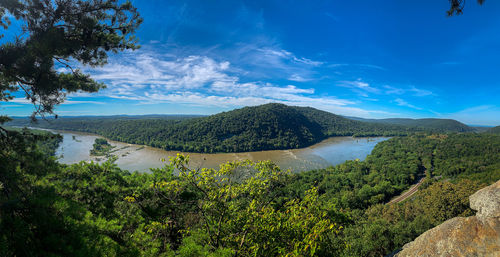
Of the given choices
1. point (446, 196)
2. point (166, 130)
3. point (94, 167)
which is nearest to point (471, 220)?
point (94, 167)

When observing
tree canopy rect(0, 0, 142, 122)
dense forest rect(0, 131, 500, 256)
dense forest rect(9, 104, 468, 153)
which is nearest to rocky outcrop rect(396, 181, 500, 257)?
dense forest rect(0, 131, 500, 256)

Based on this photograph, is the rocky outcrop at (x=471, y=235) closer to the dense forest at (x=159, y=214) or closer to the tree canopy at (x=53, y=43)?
the dense forest at (x=159, y=214)

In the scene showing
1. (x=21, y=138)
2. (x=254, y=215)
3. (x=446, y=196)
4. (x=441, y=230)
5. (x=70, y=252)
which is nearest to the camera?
(x=70, y=252)

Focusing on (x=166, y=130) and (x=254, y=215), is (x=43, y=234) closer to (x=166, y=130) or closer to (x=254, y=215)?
(x=254, y=215)

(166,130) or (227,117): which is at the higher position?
(227,117)

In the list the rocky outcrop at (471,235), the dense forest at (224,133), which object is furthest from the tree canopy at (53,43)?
the dense forest at (224,133)

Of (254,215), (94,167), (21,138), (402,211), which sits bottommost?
(402,211)

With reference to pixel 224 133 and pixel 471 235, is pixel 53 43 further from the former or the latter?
pixel 224 133

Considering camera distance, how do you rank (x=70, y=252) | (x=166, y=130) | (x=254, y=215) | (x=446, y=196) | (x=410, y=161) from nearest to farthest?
(x=70, y=252) → (x=254, y=215) → (x=446, y=196) → (x=410, y=161) → (x=166, y=130)
